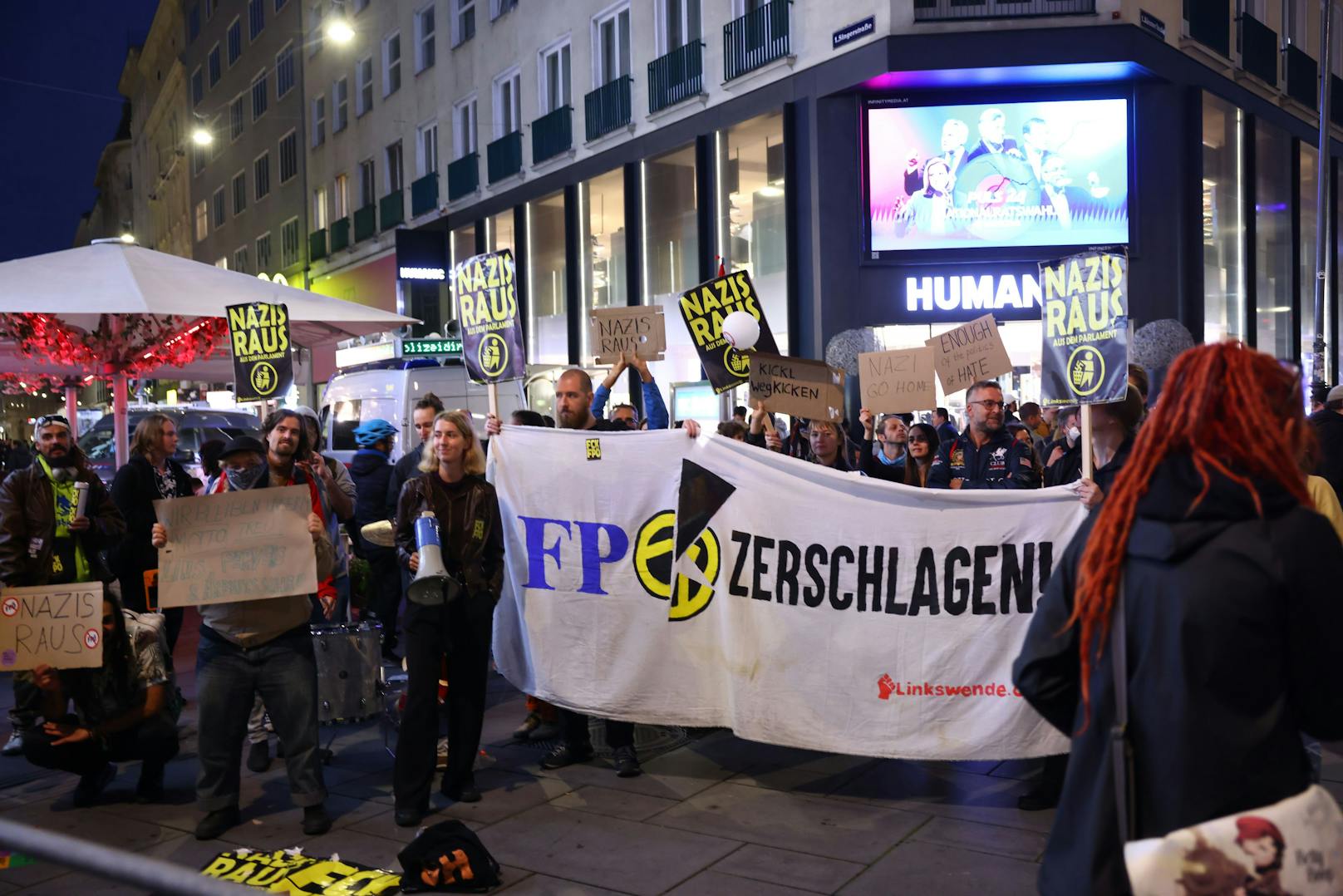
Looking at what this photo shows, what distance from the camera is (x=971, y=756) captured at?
5.50 metres

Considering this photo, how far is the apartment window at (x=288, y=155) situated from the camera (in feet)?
133

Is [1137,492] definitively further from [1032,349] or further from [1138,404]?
[1032,349]

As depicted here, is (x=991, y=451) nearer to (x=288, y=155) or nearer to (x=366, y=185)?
(x=366, y=185)

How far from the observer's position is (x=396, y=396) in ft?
52.3

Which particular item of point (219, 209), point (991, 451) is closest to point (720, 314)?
point (991, 451)

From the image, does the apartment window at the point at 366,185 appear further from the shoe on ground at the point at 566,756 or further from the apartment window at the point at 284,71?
the shoe on ground at the point at 566,756

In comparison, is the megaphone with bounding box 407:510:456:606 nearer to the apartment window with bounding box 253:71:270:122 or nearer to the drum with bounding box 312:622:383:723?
the drum with bounding box 312:622:383:723

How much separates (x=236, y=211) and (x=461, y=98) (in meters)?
21.7

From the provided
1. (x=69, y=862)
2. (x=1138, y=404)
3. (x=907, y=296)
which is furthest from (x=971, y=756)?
(x=907, y=296)

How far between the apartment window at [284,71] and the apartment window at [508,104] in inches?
596

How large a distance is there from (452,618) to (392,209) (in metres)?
29.4

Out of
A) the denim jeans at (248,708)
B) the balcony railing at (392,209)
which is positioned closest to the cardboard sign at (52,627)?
the denim jeans at (248,708)

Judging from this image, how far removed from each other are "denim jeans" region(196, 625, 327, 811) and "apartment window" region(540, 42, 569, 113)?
2188 centimetres

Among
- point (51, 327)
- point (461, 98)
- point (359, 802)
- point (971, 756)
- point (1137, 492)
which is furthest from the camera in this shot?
point (461, 98)
